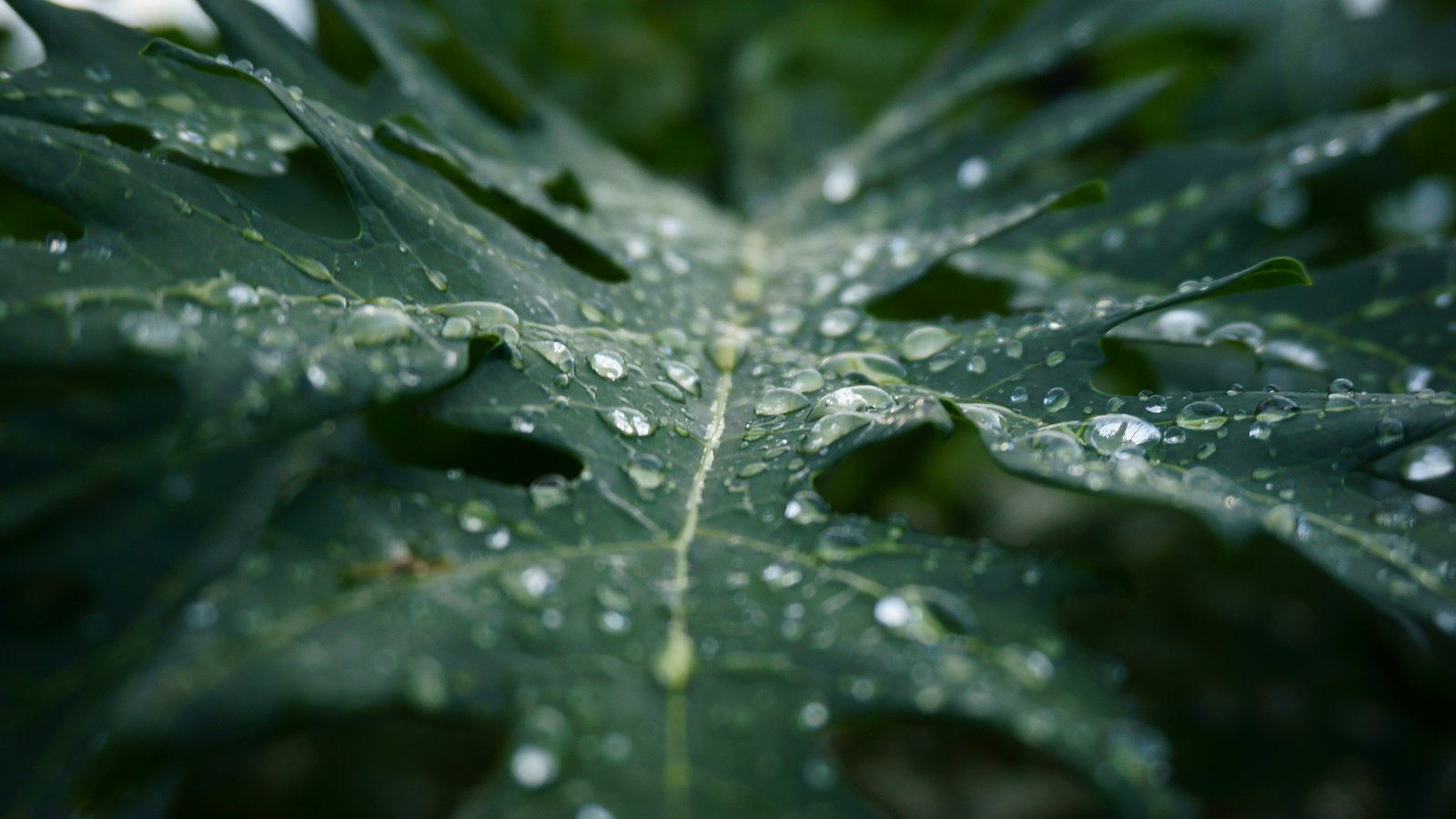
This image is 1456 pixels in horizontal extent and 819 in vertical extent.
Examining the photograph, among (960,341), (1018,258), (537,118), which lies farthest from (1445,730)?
(537,118)

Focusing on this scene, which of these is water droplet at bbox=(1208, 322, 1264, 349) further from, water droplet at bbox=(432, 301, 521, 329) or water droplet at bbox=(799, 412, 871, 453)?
water droplet at bbox=(432, 301, 521, 329)

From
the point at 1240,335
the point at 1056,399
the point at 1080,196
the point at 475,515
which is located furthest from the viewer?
the point at 1240,335

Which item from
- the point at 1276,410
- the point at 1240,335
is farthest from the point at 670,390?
the point at 1240,335

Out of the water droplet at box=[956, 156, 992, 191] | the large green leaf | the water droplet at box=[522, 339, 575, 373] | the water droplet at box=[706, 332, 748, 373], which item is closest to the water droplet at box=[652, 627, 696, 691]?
the large green leaf

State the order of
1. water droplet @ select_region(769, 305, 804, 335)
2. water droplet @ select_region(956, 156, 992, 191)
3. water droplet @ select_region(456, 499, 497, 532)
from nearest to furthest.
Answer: water droplet @ select_region(456, 499, 497, 532) < water droplet @ select_region(769, 305, 804, 335) < water droplet @ select_region(956, 156, 992, 191)

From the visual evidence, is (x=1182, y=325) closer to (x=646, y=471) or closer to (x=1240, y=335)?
(x=1240, y=335)
